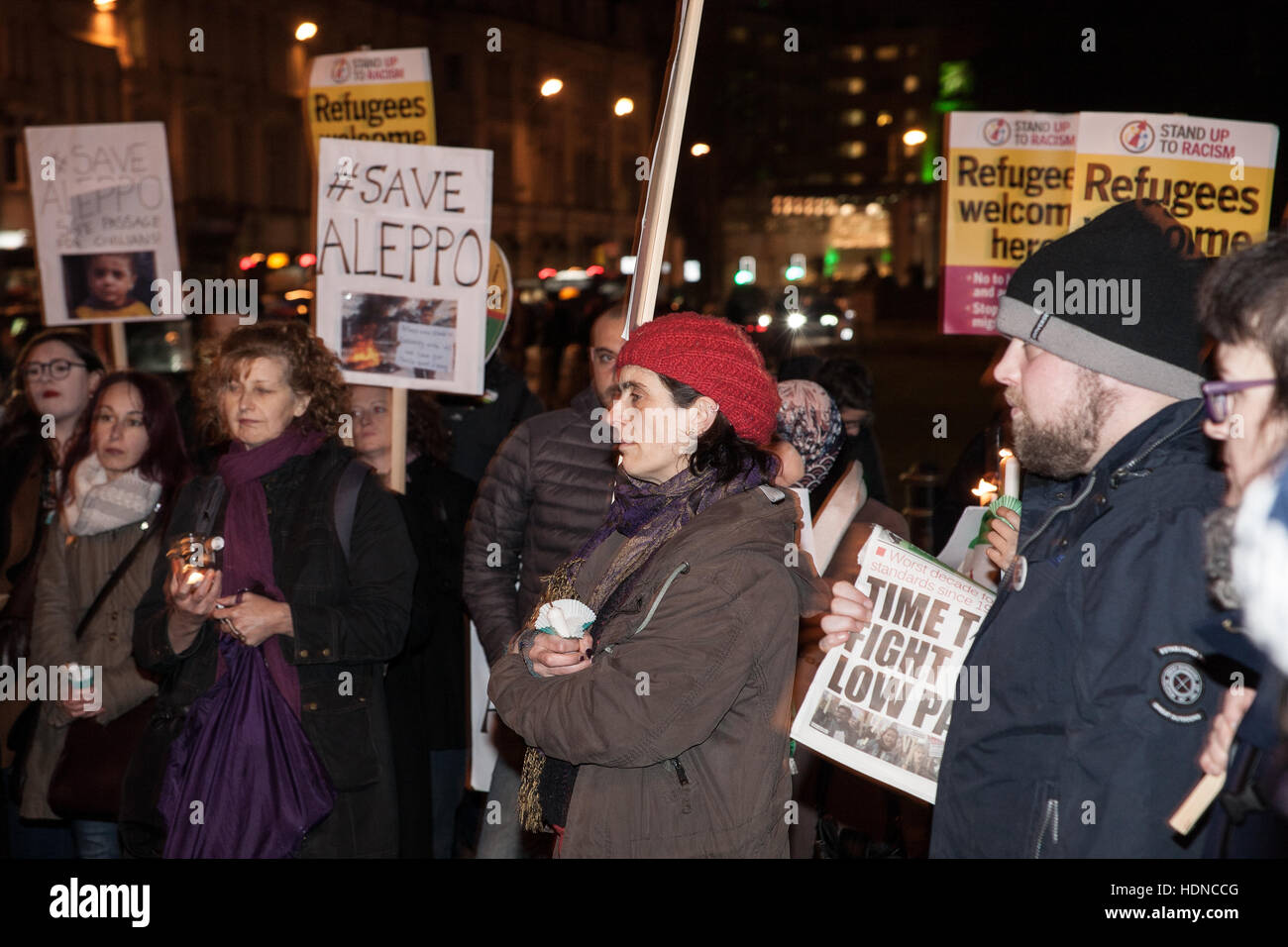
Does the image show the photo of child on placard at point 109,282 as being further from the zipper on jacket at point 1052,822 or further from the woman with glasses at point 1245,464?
the woman with glasses at point 1245,464

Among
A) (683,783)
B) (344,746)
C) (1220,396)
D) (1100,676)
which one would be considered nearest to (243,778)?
(344,746)

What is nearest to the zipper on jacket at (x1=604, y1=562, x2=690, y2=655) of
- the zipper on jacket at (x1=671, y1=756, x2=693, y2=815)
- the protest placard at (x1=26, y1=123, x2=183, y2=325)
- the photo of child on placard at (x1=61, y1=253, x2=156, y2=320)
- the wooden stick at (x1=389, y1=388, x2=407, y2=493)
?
the zipper on jacket at (x1=671, y1=756, x2=693, y2=815)

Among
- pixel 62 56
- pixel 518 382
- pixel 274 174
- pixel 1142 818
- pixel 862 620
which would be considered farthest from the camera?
pixel 274 174

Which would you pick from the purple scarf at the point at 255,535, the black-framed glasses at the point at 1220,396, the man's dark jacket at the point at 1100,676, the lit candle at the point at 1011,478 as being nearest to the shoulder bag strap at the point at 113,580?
the purple scarf at the point at 255,535

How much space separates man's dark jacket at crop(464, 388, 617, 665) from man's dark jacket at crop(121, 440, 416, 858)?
585 millimetres

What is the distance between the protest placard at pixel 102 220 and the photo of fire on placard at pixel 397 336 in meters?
1.84

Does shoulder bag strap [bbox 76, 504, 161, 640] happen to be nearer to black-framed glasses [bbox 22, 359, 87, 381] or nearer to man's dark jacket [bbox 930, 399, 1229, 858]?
black-framed glasses [bbox 22, 359, 87, 381]

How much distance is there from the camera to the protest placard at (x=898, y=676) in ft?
10.6

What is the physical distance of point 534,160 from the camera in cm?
6600

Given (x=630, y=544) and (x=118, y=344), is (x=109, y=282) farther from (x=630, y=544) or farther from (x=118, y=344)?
(x=630, y=544)

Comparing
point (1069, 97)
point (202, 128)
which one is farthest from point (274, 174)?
point (1069, 97)

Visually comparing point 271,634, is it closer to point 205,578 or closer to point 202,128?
point 205,578

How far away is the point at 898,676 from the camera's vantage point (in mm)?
3307
